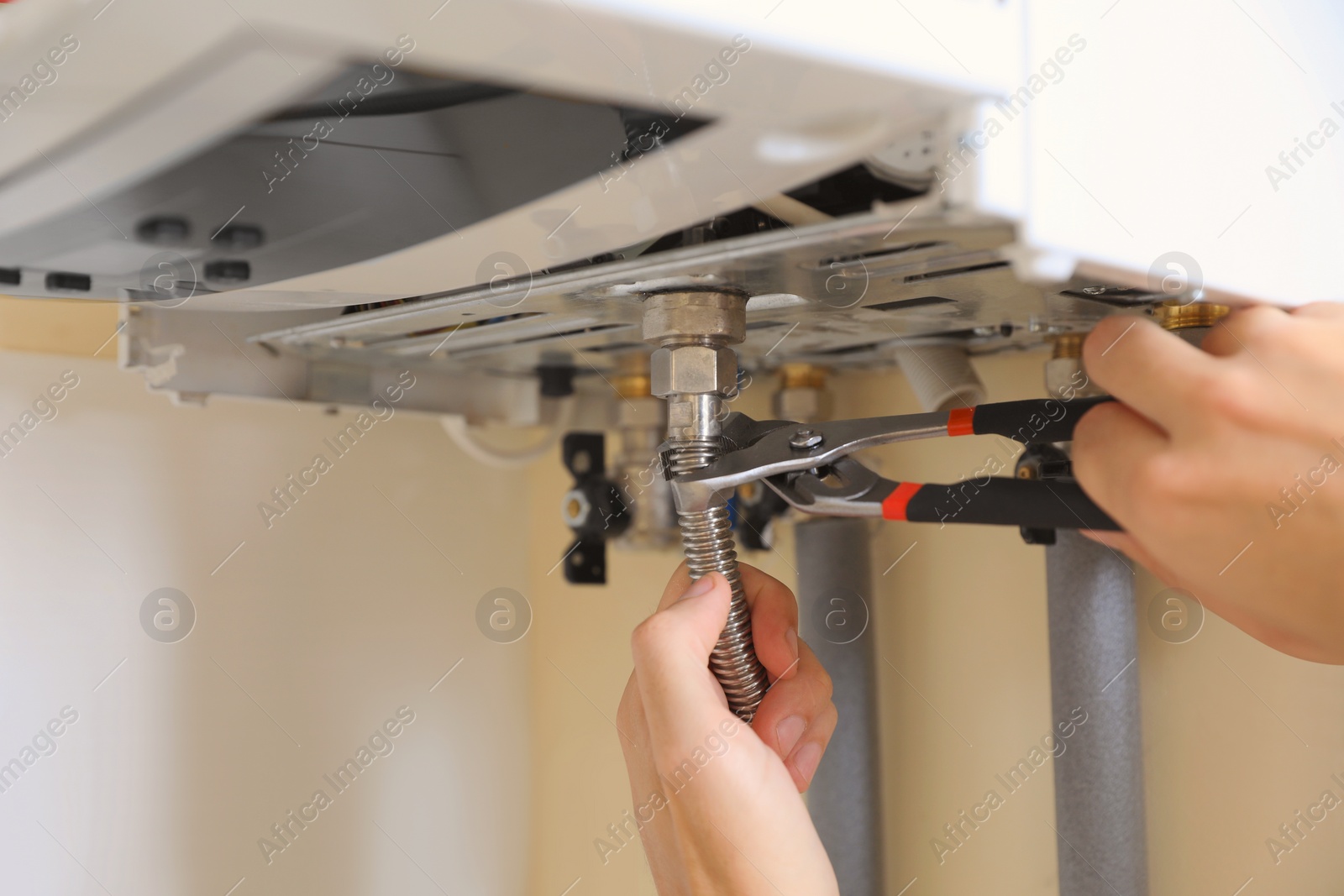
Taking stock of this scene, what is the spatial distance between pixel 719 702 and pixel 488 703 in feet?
2.33

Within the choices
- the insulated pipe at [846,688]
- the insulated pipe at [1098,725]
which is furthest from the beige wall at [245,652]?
the insulated pipe at [1098,725]

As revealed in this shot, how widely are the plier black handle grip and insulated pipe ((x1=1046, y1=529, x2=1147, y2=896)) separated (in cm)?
→ 27

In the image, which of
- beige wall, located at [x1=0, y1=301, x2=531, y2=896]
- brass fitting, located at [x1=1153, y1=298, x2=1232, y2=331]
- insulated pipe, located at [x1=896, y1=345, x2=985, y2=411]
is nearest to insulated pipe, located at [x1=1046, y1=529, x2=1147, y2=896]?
insulated pipe, located at [x1=896, y1=345, x2=985, y2=411]

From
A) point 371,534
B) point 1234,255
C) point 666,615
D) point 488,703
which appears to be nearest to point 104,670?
point 371,534

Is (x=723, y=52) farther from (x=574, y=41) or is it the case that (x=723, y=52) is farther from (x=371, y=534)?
(x=371, y=534)

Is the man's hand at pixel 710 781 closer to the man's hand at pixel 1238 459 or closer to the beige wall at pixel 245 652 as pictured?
the man's hand at pixel 1238 459

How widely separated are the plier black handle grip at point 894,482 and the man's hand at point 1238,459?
2 centimetres

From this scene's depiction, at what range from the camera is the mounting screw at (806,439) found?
0.45 m

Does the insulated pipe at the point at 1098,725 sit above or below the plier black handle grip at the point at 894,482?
below

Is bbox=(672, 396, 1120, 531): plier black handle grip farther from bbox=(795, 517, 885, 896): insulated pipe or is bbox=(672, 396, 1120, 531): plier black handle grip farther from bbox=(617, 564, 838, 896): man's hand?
bbox=(795, 517, 885, 896): insulated pipe

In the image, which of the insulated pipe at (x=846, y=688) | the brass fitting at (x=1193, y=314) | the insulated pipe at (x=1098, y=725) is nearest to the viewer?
the brass fitting at (x=1193, y=314)

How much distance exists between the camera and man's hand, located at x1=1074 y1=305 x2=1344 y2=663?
334 mm

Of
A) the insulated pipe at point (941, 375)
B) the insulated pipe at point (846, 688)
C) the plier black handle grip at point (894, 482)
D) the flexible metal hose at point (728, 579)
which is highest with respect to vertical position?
the insulated pipe at point (941, 375)

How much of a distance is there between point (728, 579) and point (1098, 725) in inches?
14.0
